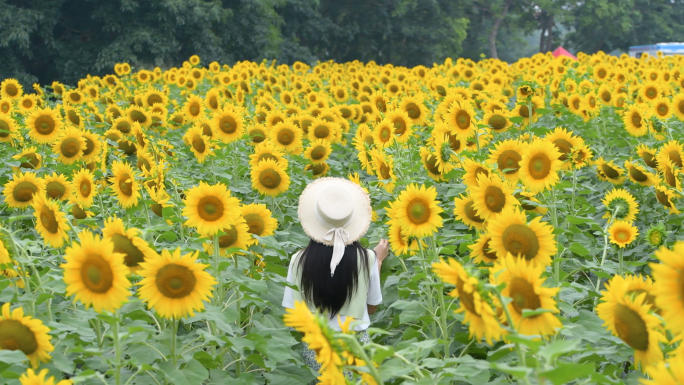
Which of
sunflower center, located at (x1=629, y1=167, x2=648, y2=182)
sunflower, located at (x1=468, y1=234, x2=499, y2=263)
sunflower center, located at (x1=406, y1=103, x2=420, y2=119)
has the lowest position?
sunflower, located at (x1=468, y1=234, x2=499, y2=263)

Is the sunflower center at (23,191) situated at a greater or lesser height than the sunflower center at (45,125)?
lesser

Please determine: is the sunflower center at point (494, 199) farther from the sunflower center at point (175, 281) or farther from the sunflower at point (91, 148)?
the sunflower at point (91, 148)

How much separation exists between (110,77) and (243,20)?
41.3ft

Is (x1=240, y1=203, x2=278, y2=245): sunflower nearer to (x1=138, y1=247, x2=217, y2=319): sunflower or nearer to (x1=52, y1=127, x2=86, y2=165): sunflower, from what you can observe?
(x1=138, y1=247, x2=217, y2=319): sunflower

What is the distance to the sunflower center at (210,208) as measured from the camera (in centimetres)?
295

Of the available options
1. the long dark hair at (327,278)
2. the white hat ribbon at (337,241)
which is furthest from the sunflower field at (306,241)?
the white hat ribbon at (337,241)

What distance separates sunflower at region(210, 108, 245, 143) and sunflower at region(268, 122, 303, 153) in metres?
0.30

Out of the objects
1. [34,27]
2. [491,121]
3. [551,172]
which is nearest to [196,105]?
[491,121]

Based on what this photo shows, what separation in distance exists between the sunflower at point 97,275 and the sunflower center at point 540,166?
199 cm

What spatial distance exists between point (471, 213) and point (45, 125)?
423cm

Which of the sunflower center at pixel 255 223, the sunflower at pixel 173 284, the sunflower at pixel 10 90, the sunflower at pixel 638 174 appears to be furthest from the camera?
the sunflower at pixel 10 90

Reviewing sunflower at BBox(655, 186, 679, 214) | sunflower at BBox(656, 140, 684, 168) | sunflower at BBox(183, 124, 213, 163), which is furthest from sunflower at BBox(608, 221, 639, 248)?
sunflower at BBox(183, 124, 213, 163)

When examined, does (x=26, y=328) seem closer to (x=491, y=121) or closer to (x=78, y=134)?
(x=78, y=134)

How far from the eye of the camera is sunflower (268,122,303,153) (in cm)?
621
